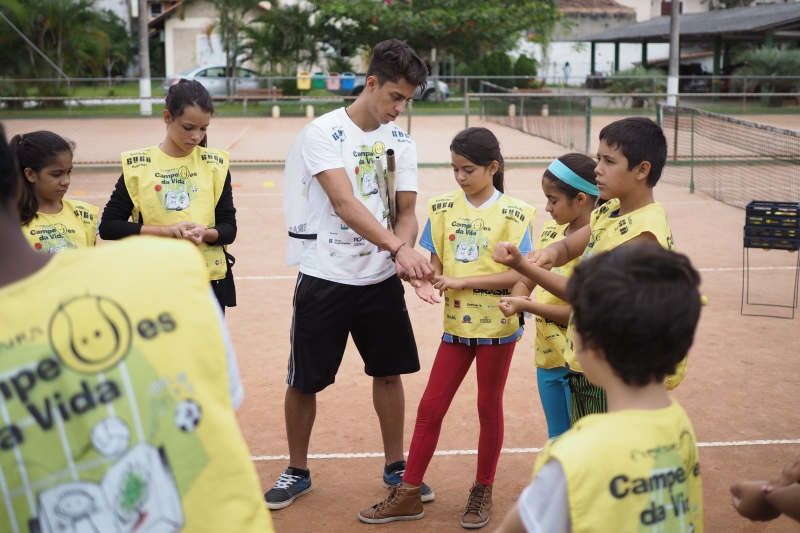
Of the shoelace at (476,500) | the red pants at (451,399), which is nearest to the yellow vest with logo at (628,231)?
the red pants at (451,399)

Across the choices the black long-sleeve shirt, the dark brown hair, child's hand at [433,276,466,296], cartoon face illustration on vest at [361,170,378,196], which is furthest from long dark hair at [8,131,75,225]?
child's hand at [433,276,466,296]

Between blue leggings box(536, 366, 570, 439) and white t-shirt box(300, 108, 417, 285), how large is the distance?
0.99 meters

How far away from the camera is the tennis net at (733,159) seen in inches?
605

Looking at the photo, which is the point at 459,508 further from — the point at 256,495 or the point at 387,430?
the point at 256,495

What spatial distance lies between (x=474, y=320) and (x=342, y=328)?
714mm

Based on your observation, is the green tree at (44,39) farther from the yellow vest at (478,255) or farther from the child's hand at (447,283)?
the child's hand at (447,283)

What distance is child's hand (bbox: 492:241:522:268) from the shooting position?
317 centimetres

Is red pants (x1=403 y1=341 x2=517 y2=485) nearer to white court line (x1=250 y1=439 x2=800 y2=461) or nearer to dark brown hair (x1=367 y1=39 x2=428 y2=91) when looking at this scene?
white court line (x1=250 y1=439 x2=800 y2=461)

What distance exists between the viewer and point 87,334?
157 cm

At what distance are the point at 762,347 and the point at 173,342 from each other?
654 centimetres

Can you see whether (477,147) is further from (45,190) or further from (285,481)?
(45,190)

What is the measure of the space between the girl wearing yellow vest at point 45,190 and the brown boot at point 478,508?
242 centimetres

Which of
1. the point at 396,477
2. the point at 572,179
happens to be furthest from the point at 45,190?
the point at 572,179

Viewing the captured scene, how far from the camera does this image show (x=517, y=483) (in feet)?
15.4
